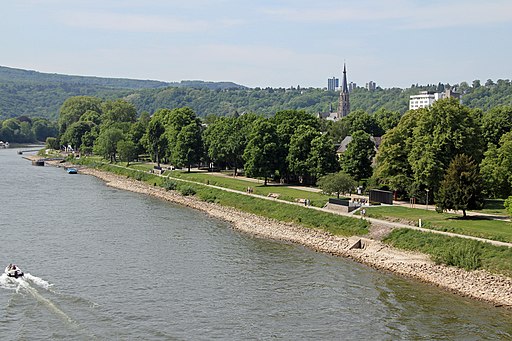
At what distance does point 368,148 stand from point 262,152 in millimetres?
15136

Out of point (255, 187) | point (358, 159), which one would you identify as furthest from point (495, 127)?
point (255, 187)

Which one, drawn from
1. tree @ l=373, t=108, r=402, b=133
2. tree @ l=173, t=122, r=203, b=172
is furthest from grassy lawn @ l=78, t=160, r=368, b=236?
tree @ l=373, t=108, r=402, b=133

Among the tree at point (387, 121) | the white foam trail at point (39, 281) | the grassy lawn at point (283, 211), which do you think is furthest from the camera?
the tree at point (387, 121)

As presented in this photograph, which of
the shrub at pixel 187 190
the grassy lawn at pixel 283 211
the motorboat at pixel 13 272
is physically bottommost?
the motorboat at pixel 13 272

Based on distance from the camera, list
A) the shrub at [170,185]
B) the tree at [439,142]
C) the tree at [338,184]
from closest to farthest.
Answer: the tree at [439,142] → the tree at [338,184] → the shrub at [170,185]

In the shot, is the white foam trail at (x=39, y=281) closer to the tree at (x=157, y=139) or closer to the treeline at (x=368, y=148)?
the treeline at (x=368, y=148)

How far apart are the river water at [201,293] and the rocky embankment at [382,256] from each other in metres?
1.40

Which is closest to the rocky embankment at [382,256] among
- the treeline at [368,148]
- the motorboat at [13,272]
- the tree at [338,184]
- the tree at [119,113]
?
the tree at [338,184]

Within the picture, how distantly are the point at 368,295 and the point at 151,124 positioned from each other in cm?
8728

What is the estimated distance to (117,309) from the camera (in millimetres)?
37469

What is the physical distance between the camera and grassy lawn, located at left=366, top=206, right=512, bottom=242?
163 feet

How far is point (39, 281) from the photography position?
4247 cm

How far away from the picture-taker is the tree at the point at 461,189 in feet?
181

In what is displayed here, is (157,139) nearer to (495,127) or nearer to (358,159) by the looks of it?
(358,159)
